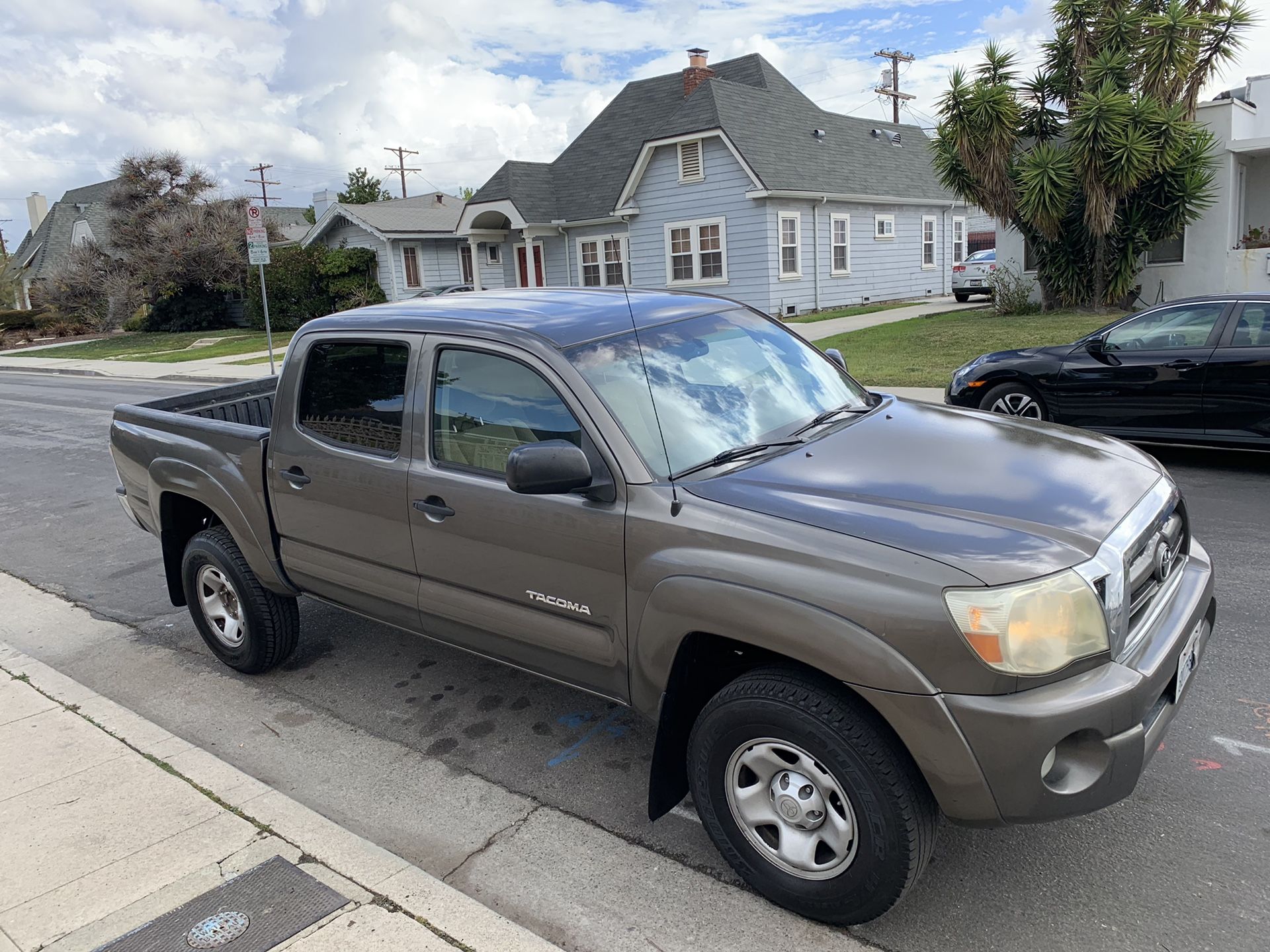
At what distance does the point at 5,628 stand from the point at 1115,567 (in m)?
6.28

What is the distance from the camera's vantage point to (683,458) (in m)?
3.24

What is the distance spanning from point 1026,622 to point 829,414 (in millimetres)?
1516

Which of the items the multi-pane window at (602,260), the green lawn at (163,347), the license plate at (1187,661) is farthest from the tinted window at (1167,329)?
the green lawn at (163,347)

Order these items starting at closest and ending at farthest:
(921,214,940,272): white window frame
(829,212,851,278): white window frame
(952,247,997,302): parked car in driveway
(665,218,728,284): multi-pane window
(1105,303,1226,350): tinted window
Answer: (1105,303,1226,350): tinted window → (952,247,997,302): parked car in driveway → (665,218,728,284): multi-pane window → (829,212,851,278): white window frame → (921,214,940,272): white window frame

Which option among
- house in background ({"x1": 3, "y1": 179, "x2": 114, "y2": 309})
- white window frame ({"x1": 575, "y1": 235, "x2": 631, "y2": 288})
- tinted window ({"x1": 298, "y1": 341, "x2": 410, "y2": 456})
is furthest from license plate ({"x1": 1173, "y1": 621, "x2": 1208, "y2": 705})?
house in background ({"x1": 3, "y1": 179, "x2": 114, "y2": 309})

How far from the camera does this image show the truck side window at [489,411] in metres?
3.44

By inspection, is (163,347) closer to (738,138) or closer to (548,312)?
(738,138)

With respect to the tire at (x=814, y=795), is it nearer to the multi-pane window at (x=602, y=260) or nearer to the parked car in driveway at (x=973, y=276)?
the parked car in driveway at (x=973, y=276)

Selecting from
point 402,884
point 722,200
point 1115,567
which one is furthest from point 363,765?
point 722,200

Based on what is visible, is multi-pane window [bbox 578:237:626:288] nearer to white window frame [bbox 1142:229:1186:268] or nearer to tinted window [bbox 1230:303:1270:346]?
white window frame [bbox 1142:229:1186:268]

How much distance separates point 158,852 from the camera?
331 cm

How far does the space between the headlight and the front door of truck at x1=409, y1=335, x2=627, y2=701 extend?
43.8 inches

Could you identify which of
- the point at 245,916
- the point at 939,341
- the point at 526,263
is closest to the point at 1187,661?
the point at 245,916

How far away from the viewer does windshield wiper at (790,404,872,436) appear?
3.65 m
